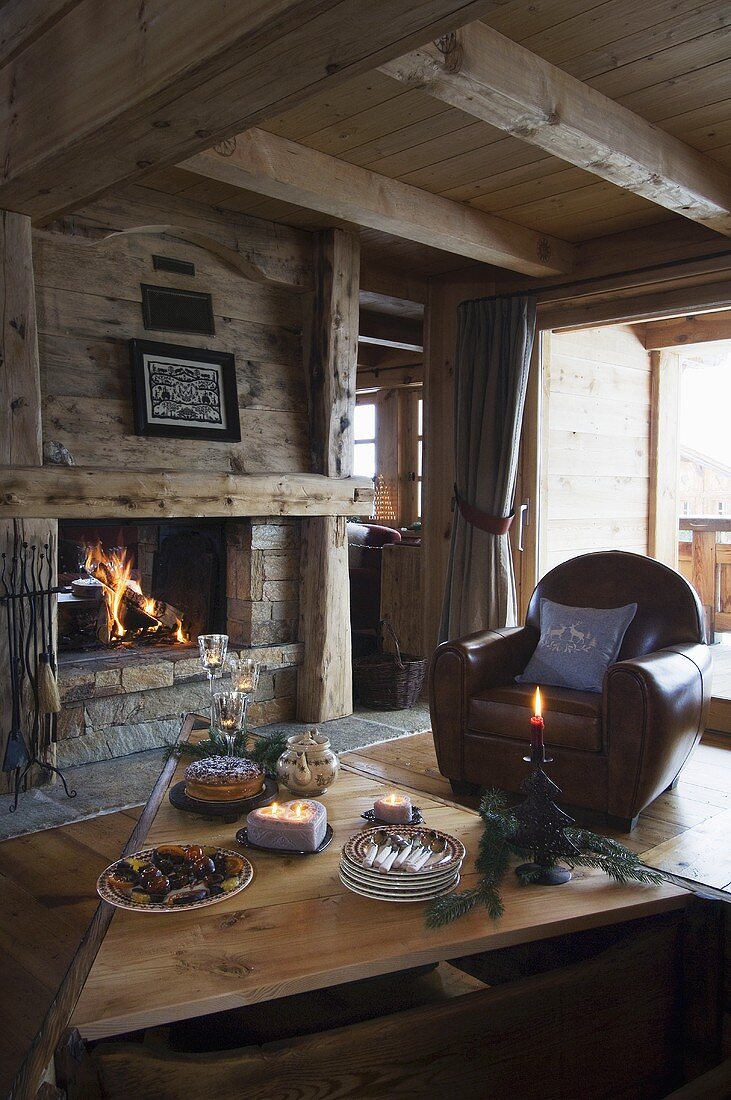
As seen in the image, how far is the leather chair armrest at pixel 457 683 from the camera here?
134 inches

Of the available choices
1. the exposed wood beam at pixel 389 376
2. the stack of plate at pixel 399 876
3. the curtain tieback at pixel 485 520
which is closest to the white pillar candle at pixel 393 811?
the stack of plate at pixel 399 876

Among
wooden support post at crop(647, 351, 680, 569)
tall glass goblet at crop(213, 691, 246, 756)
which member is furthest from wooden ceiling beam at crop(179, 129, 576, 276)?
tall glass goblet at crop(213, 691, 246, 756)

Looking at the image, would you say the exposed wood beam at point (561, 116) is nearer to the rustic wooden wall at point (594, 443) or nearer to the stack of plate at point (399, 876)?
the rustic wooden wall at point (594, 443)

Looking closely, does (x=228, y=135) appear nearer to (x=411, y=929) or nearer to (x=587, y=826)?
(x=411, y=929)

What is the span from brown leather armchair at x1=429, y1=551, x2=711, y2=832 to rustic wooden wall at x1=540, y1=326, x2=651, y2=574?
1218 mm

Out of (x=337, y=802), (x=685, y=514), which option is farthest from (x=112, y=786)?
(x=685, y=514)

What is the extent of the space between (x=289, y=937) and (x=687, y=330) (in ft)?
14.9

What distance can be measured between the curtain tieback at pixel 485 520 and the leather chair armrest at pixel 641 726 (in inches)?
66.0

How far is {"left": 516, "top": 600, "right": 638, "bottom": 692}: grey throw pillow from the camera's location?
11.1 feet

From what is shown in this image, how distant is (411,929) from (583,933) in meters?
0.44

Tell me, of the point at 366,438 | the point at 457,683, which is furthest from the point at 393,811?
the point at 366,438

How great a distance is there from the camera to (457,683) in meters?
3.41

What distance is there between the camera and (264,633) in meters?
4.44

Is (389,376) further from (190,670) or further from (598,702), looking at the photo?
(598,702)
